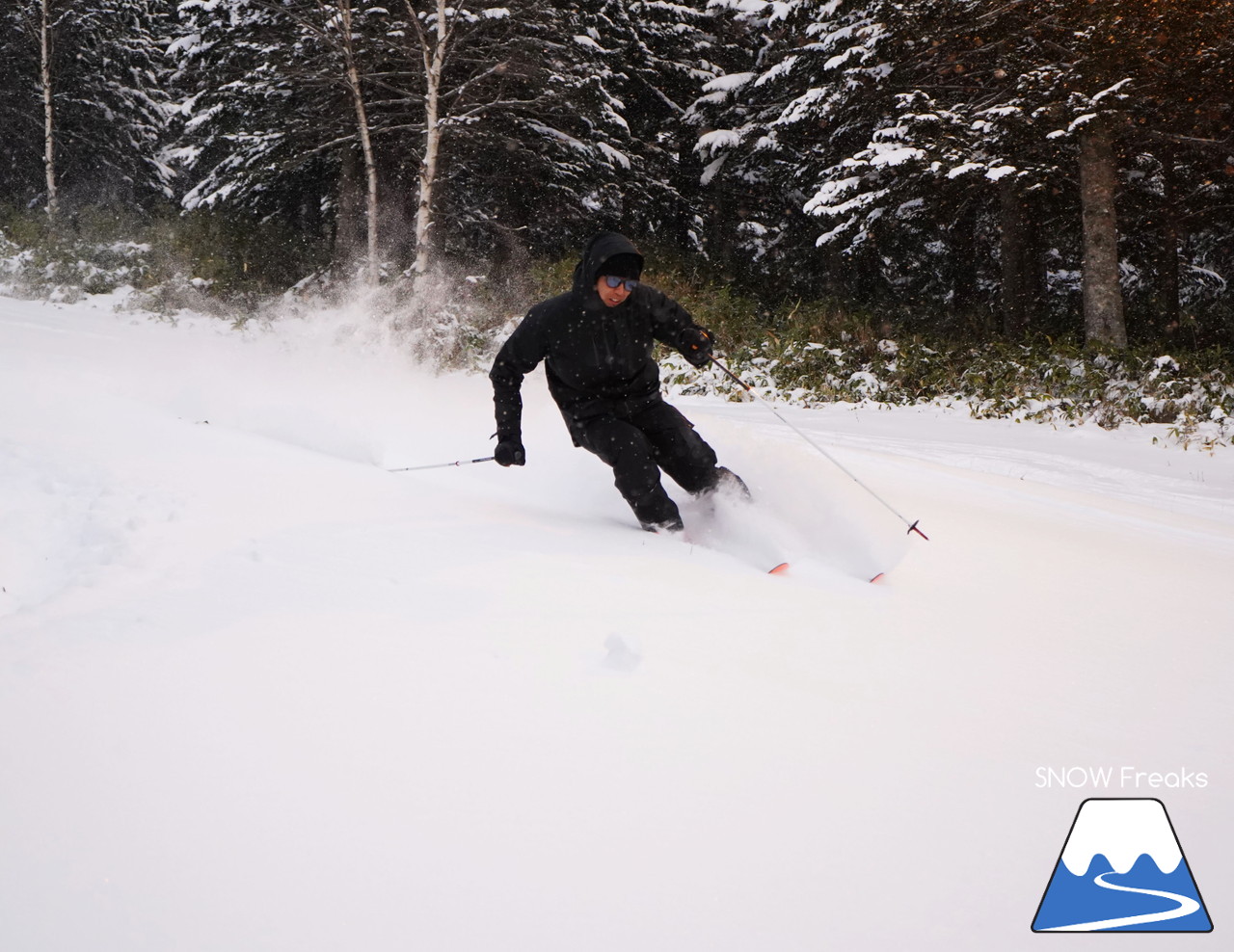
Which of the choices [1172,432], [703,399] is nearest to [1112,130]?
[1172,432]

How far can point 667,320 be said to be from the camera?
4.67 meters

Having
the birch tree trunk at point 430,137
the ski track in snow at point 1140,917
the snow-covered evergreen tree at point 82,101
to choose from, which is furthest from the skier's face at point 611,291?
the snow-covered evergreen tree at point 82,101

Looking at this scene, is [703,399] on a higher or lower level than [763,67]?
lower

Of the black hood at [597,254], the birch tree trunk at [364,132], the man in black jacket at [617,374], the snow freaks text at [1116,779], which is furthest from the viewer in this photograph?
the birch tree trunk at [364,132]

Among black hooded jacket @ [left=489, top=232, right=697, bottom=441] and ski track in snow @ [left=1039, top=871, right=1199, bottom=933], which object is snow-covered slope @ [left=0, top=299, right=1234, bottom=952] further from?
black hooded jacket @ [left=489, top=232, right=697, bottom=441]

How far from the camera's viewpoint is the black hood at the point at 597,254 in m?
4.31

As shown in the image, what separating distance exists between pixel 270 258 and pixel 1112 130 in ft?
52.4

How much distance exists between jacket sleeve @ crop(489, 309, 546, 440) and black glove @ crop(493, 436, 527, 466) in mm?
24

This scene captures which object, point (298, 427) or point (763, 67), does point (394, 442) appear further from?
point (763, 67)

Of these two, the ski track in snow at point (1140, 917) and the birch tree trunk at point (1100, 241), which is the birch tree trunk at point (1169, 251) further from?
the ski track in snow at point (1140, 917)

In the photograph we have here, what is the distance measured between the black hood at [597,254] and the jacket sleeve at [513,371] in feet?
1.10

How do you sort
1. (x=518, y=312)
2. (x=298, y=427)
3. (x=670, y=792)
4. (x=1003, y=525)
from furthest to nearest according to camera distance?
(x=518, y=312)
(x=298, y=427)
(x=1003, y=525)
(x=670, y=792)

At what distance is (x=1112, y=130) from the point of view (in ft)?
34.3

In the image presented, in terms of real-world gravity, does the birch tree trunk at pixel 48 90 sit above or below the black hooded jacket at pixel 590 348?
above
